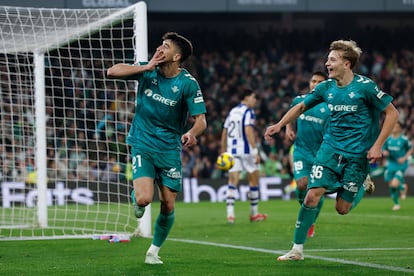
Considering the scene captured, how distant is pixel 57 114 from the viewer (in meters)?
18.1

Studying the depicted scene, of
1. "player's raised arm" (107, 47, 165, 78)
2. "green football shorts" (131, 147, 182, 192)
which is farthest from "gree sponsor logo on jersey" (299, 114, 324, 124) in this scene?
"player's raised arm" (107, 47, 165, 78)

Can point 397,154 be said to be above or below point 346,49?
below

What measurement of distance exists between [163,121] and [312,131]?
4101 mm

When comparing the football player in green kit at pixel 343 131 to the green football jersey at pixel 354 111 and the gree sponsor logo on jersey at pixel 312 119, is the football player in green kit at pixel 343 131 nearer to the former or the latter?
the green football jersey at pixel 354 111

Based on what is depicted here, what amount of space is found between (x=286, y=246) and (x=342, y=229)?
3.25 metres

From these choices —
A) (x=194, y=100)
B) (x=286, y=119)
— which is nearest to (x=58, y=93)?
(x=194, y=100)

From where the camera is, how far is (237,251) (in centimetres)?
1097

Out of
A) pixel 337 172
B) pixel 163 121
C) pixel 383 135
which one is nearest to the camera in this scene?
pixel 383 135

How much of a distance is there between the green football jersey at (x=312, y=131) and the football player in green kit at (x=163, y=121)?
3.86 meters

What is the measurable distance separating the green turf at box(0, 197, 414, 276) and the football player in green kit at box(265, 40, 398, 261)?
0.70 meters

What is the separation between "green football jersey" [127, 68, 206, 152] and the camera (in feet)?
30.6

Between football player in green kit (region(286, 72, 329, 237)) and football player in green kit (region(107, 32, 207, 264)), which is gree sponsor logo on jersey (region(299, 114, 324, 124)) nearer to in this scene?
football player in green kit (region(286, 72, 329, 237))

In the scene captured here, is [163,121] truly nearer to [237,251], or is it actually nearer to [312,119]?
[237,251]

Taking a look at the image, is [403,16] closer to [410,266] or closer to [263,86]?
[263,86]
